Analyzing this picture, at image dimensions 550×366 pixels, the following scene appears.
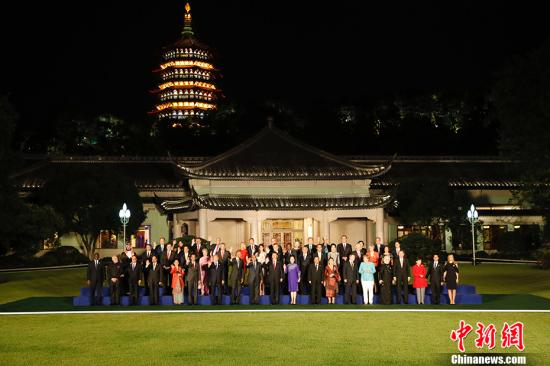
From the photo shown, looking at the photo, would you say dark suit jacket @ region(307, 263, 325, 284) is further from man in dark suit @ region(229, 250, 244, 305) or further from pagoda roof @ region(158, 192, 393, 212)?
pagoda roof @ region(158, 192, 393, 212)

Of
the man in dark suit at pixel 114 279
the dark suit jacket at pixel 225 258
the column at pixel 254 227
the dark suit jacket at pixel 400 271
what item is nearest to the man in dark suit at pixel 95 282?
the man in dark suit at pixel 114 279

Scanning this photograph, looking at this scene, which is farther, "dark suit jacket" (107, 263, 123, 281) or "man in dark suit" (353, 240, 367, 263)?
"man in dark suit" (353, 240, 367, 263)

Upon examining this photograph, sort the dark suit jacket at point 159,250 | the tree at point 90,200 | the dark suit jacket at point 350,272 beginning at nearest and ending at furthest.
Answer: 1. the dark suit jacket at point 350,272
2. the dark suit jacket at point 159,250
3. the tree at point 90,200

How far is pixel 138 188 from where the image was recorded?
46.1 m

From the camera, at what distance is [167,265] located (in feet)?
70.7

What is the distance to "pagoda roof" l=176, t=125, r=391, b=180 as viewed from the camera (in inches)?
1554

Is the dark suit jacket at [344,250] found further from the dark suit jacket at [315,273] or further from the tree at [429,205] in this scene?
the tree at [429,205]

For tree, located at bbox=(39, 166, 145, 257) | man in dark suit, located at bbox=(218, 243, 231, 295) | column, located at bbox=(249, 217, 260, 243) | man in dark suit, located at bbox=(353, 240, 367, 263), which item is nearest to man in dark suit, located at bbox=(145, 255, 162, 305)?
man in dark suit, located at bbox=(218, 243, 231, 295)

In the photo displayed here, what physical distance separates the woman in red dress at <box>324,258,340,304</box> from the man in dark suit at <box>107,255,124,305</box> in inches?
215

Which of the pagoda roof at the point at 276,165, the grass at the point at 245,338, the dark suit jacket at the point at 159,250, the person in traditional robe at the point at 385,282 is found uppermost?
the pagoda roof at the point at 276,165

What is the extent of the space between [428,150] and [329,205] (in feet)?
121

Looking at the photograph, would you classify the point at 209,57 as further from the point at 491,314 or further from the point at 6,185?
the point at 491,314

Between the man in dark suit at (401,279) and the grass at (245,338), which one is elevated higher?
the man in dark suit at (401,279)

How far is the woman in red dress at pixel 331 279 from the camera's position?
2050 cm
